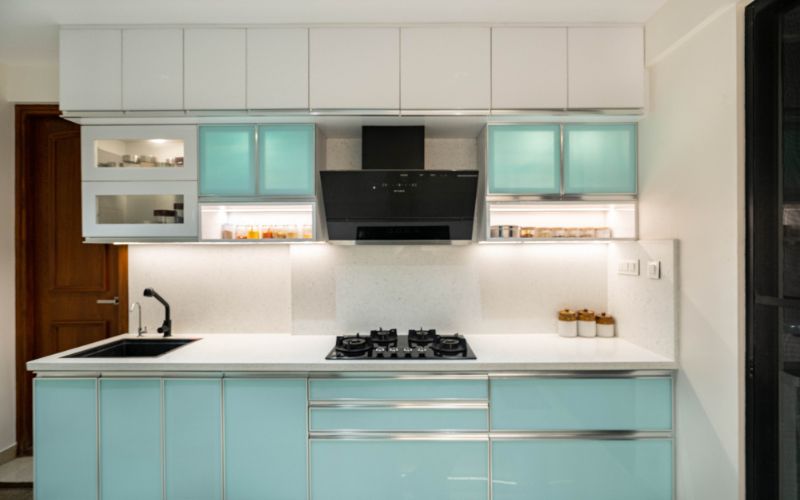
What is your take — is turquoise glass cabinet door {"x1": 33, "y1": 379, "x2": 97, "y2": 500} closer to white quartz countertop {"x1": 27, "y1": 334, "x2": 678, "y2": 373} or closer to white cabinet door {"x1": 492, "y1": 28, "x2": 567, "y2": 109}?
white quartz countertop {"x1": 27, "y1": 334, "x2": 678, "y2": 373}

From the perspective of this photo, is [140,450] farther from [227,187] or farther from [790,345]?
[790,345]

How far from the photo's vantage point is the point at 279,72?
2418mm

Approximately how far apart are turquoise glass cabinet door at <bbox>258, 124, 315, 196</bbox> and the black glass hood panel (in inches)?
5.5

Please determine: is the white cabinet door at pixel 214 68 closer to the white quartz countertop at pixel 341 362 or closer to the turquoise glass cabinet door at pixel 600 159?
the white quartz countertop at pixel 341 362

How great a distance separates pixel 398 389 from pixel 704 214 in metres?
1.75

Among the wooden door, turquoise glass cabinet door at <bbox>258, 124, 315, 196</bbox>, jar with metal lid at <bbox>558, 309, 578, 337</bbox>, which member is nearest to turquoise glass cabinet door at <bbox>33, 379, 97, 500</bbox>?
the wooden door

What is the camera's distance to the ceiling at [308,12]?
221 cm

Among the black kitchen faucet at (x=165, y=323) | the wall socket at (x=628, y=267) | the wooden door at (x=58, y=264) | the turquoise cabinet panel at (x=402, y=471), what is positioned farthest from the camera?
the wooden door at (x=58, y=264)

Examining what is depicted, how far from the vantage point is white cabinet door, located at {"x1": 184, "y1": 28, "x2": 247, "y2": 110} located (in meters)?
2.41

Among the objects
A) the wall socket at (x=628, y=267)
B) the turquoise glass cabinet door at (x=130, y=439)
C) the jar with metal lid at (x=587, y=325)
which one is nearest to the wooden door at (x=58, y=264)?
the turquoise glass cabinet door at (x=130, y=439)

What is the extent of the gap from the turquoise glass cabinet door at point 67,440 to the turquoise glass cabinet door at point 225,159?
1.26 m

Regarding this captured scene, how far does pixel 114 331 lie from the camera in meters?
3.07

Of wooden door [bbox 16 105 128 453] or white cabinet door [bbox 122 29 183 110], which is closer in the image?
white cabinet door [bbox 122 29 183 110]

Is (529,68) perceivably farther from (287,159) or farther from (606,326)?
(606,326)
